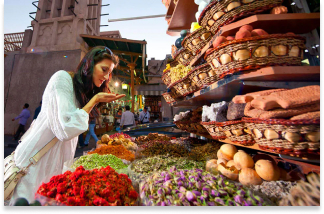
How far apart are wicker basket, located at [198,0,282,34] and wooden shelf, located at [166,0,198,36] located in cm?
102

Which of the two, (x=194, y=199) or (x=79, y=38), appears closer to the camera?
(x=194, y=199)

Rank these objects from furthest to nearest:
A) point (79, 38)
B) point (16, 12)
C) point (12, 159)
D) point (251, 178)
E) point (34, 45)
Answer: point (79, 38), point (34, 45), point (16, 12), point (12, 159), point (251, 178)

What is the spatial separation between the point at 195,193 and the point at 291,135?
→ 1.51 ft

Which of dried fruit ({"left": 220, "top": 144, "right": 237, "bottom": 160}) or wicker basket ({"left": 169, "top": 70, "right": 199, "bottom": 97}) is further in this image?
wicker basket ({"left": 169, "top": 70, "right": 199, "bottom": 97})

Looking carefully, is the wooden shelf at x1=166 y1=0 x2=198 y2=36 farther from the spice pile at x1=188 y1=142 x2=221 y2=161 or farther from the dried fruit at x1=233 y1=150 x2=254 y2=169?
the dried fruit at x1=233 y1=150 x2=254 y2=169

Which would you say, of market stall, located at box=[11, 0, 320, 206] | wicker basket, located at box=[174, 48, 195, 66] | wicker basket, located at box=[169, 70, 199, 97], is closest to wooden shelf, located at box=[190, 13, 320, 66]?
market stall, located at box=[11, 0, 320, 206]

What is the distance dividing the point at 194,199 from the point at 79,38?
22.8 ft

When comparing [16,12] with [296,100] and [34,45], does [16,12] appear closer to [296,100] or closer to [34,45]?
[296,100]

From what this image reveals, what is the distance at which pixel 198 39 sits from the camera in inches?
54.6

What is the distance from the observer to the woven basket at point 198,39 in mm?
1327

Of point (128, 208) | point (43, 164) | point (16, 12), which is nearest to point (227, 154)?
point (128, 208)

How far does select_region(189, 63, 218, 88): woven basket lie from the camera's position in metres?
1.12

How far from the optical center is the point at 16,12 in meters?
1.24

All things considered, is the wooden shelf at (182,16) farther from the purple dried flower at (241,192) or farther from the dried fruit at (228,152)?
the purple dried flower at (241,192)
